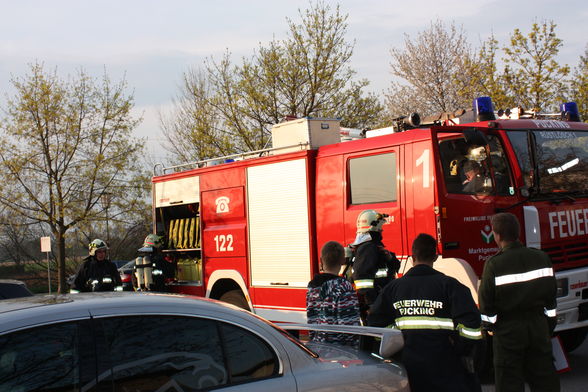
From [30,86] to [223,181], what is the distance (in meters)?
19.6

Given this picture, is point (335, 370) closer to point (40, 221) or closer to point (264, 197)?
point (264, 197)

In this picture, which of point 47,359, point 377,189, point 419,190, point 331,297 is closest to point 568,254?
point 419,190

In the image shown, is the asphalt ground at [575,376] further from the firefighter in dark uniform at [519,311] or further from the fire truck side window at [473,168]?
the firefighter in dark uniform at [519,311]

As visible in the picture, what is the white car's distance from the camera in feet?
9.47

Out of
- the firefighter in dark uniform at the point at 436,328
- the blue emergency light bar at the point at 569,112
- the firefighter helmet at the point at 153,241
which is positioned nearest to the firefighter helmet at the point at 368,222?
the firefighter in dark uniform at the point at 436,328

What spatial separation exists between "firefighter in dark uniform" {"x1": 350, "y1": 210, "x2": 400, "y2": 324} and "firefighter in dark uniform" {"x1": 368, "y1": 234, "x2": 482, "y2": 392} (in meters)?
1.75

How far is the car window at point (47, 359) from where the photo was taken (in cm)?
282

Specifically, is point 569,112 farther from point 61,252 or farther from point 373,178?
point 61,252

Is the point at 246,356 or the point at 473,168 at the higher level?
the point at 473,168

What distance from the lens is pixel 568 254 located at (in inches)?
303

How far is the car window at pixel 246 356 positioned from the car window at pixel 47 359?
67 centimetres

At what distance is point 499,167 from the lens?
7574 millimetres

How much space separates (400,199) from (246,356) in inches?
183

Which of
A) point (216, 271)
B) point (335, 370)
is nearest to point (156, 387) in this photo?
point (335, 370)
